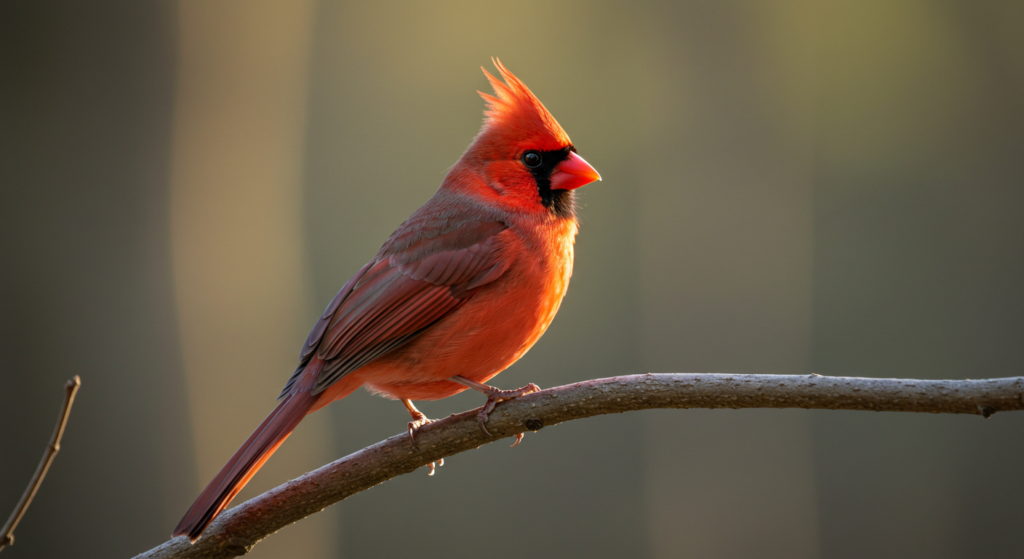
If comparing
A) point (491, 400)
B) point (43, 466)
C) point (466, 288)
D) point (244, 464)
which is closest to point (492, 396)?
point (491, 400)

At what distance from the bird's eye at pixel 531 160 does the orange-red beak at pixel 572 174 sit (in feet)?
0.17

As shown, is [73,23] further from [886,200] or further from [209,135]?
[886,200]

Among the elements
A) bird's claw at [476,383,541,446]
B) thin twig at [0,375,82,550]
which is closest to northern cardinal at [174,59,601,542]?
bird's claw at [476,383,541,446]

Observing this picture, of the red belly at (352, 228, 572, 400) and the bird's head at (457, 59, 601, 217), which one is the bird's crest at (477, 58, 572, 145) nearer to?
the bird's head at (457, 59, 601, 217)

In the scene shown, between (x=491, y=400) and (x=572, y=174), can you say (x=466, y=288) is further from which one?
(x=572, y=174)

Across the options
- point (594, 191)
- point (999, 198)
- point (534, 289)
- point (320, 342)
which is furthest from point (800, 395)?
point (999, 198)

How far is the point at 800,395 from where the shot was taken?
119cm

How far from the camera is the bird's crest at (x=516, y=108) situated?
188 centimetres

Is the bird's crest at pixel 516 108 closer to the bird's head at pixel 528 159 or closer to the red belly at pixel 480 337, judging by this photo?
the bird's head at pixel 528 159

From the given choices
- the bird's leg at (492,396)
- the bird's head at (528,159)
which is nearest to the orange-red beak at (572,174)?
the bird's head at (528,159)

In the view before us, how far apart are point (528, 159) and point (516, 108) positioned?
143mm

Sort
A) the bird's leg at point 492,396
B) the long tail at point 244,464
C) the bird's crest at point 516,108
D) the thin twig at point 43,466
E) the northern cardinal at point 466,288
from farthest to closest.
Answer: the bird's crest at point 516,108 → the northern cardinal at point 466,288 → the bird's leg at point 492,396 → the long tail at point 244,464 → the thin twig at point 43,466

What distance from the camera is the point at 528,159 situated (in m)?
1.96

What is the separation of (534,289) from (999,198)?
3.29 metres
